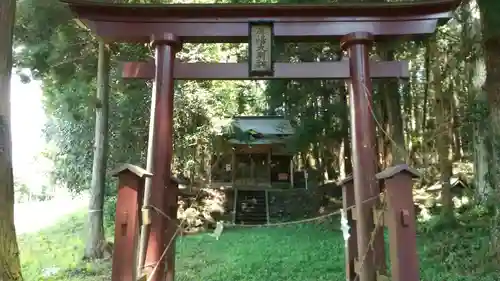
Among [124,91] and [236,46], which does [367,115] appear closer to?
[124,91]

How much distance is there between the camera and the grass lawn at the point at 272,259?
695 centimetres

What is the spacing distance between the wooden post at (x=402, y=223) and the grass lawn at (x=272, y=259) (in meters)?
3.34

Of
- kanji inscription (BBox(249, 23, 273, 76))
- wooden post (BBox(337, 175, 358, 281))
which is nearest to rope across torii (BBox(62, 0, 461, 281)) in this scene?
kanji inscription (BBox(249, 23, 273, 76))

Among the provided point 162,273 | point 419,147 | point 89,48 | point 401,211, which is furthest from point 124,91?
point 419,147

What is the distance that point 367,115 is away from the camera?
4.67m

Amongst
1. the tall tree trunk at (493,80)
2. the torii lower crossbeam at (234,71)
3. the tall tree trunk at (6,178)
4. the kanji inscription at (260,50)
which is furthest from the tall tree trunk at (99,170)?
the tall tree trunk at (493,80)

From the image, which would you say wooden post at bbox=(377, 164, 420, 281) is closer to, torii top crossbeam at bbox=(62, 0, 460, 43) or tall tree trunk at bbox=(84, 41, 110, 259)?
torii top crossbeam at bbox=(62, 0, 460, 43)

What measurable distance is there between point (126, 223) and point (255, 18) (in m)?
2.79

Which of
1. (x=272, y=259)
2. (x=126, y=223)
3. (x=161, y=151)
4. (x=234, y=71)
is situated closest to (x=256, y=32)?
(x=234, y=71)

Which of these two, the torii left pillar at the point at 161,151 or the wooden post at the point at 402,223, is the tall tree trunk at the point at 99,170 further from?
the wooden post at the point at 402,223

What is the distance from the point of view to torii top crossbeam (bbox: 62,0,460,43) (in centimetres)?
489

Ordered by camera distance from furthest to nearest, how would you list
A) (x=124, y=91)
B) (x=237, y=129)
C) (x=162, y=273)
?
(x=237, y=129) → (x=124, y=91) → (x=162, y=273)

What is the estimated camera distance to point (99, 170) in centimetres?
891

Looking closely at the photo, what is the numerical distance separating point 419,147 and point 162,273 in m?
18.1
